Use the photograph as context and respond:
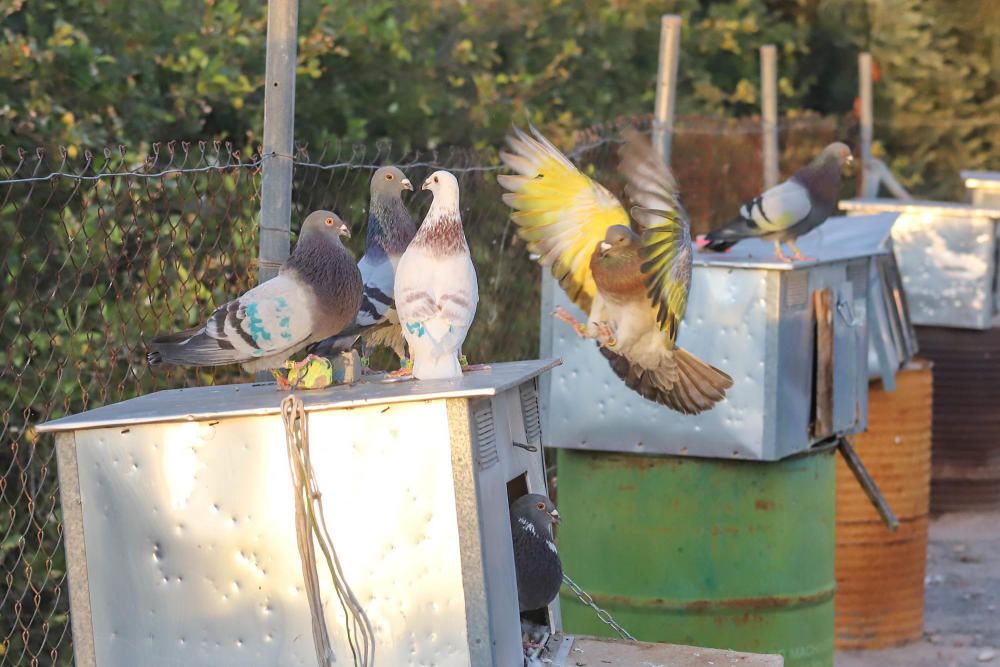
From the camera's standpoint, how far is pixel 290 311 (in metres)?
2.52

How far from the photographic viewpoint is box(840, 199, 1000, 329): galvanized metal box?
294 inches

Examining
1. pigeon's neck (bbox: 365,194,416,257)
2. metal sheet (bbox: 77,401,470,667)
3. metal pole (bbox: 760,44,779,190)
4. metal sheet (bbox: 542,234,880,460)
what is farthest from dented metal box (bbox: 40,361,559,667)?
metal pole (bbox: 760,44,779,190)

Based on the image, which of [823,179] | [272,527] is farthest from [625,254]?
[823,179]

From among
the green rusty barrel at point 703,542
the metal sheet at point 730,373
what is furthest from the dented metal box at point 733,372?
the green rusty barrel at point 703,542

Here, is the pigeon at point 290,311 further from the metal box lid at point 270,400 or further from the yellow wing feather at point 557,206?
the yellow wing feather at point 557,206

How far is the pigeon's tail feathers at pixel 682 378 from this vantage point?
11.8 feet

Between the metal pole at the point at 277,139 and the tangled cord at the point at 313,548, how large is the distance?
0.86m

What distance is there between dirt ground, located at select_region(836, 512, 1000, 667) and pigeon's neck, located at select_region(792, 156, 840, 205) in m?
2.07

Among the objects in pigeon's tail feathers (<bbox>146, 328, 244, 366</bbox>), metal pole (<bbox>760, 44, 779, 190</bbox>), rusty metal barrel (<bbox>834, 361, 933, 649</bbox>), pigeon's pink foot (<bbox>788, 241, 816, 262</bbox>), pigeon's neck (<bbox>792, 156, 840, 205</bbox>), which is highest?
metal pole (<bbox>760, 44, 779, 190</bbox>)

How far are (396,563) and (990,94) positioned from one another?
1204 centimetres

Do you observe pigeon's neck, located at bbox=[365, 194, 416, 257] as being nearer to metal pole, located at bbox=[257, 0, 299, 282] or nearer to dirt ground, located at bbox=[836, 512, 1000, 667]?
metal pole, located at bbox=[257, 0, 299, 282]

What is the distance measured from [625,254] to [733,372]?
1.06 metres

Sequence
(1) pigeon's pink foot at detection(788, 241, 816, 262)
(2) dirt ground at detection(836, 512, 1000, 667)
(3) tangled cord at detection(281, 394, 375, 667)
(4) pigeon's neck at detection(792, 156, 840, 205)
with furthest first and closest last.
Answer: (2) dirt ground at detection(836, 512, 1000, 667) < (4) pigeon's neck at detection(792, 156, 840, 205) < (1) pigeon's pink foot at detection(788, 241, 816, 262) < (3) tangled cord at detection(281, 394, 375, 667)

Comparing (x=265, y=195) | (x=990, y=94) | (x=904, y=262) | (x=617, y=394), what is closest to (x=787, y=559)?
(x=617, y=394)
